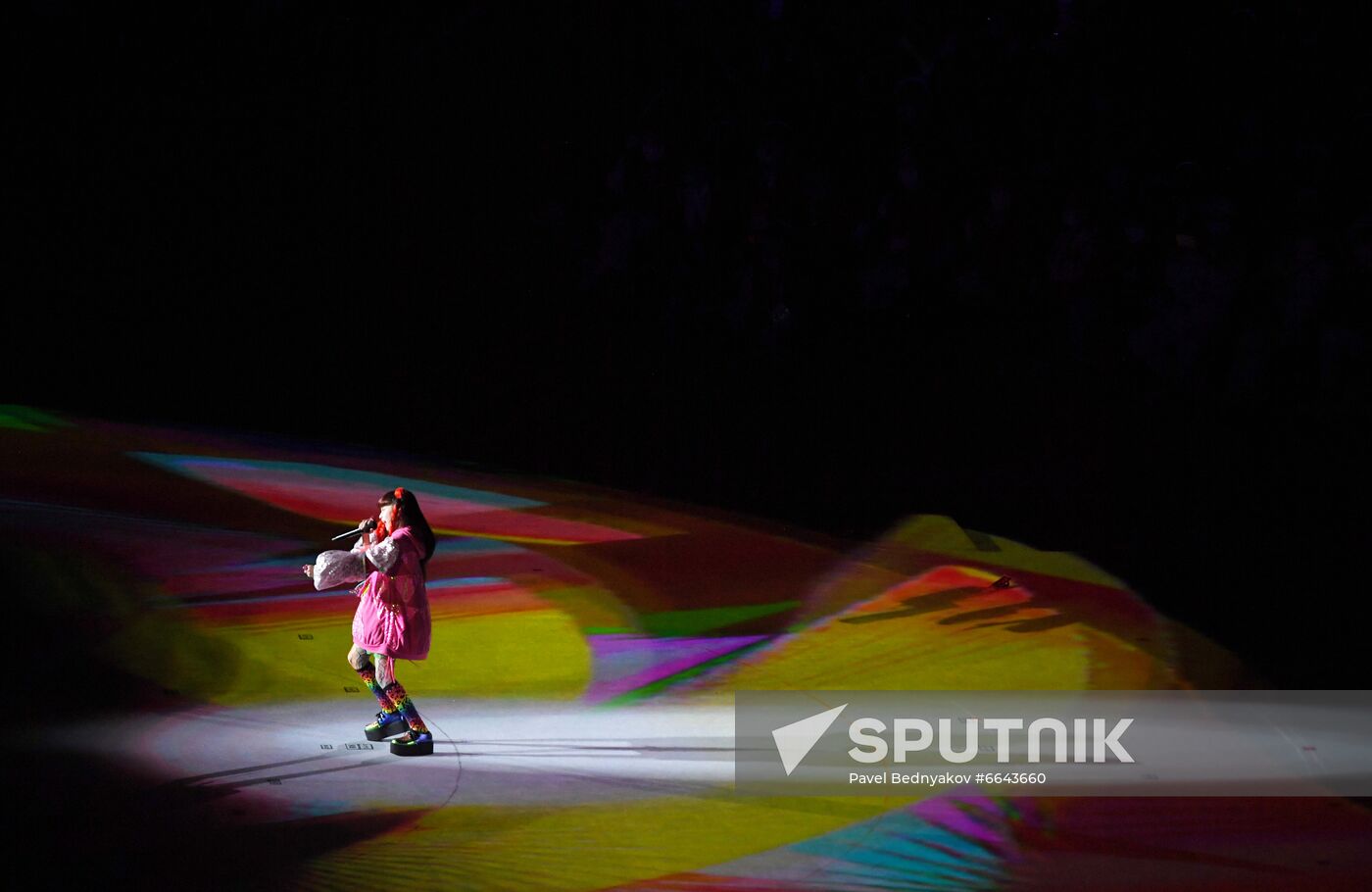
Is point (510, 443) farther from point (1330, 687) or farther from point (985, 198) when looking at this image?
point (1330, 687)

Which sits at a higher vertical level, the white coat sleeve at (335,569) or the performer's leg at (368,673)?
the white coat sleeve at (335,569)

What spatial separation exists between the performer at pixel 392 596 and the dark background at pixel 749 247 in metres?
3.65

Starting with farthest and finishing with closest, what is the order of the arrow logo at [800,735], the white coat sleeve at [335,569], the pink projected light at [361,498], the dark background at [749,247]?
the dark background at [749,247] → the pink projected light at [361,498] → the arrow logo at [800,735] → the white coat sleeve at [335,569]

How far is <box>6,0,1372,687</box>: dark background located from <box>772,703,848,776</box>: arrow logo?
2.77m

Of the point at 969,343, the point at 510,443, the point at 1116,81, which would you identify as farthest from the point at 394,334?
the point at 1116,81

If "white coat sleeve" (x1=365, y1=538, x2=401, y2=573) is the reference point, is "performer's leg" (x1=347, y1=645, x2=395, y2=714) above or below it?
below

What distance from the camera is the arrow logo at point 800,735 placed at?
166 inches

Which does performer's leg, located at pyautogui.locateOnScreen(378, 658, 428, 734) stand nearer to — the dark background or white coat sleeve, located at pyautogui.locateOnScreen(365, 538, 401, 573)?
white coat sleeve, located at pyautogui.locateOnScreen(365, 538, 401, 573)

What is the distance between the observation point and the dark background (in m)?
8.33

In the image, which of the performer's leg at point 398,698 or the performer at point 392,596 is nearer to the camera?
the performer at point 392,596

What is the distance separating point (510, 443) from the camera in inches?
338
